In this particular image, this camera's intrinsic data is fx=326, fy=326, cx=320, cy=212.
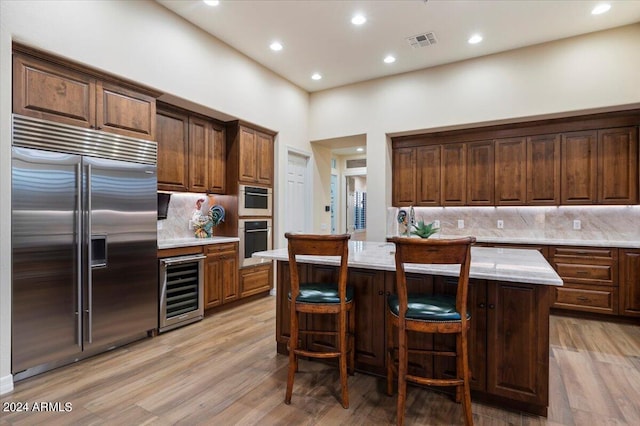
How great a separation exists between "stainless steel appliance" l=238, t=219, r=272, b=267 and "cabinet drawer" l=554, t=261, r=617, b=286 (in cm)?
392

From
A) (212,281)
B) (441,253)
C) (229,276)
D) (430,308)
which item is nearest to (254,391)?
(430,308)

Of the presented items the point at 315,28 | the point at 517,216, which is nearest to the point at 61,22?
the point at 315,28

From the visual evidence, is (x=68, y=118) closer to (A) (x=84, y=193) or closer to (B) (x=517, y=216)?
(A) (x=84, y=193)

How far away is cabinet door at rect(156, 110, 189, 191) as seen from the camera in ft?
12.6

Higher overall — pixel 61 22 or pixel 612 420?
pixel 61 22

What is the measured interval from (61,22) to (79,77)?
1.36 ft

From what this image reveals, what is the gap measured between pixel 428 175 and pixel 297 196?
86.8 inches

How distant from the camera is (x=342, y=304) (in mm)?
2209

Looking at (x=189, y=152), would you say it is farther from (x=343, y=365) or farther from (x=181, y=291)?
(x=343, y=365)

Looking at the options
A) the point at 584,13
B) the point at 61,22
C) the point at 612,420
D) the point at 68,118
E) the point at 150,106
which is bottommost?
the point at 612,420

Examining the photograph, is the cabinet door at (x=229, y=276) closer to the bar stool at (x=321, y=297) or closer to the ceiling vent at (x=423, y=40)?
the bar stool at (x=321, y=297)

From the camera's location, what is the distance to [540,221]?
15.4 feet

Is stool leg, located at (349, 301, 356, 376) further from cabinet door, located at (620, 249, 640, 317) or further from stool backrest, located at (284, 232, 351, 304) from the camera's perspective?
cabinet door, located at (620, 249, 640, 317)

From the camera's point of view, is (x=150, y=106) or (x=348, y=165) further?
(x=348, y=165)
